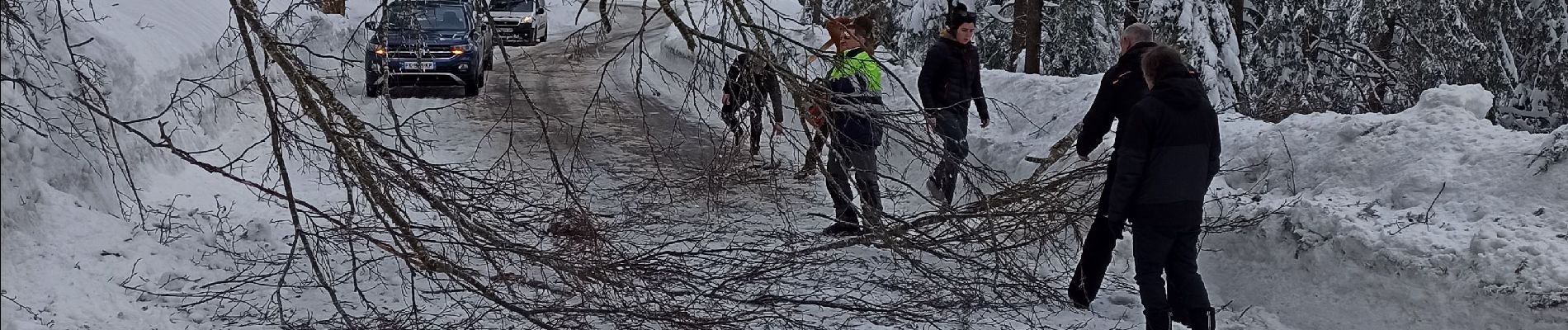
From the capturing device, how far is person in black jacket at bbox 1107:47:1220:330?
502cm

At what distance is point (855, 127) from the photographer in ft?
23.2

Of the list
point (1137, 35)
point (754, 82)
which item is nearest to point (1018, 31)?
point (1137, 35)

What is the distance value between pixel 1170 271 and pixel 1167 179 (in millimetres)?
519

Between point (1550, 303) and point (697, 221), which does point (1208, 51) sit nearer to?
point (697, 221)

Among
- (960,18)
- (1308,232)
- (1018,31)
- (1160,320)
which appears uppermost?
(960,18)

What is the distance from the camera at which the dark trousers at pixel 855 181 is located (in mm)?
5637

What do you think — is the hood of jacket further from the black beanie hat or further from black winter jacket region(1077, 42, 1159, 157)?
the black beanie hat

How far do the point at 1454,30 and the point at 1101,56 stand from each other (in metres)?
5.23

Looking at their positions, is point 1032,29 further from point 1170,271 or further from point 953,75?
point 1170,271

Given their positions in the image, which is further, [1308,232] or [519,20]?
[519,20]

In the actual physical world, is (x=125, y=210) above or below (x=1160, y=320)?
above

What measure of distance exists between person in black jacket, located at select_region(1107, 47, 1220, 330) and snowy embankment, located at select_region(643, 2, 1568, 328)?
0.75m

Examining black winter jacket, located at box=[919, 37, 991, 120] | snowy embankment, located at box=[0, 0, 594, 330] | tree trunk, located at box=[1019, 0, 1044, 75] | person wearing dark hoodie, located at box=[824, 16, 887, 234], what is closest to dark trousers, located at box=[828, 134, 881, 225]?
person wearing dark hoodie, located at box=[824, 16, 887, 234]

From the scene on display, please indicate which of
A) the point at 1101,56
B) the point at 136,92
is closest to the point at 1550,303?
the point at 136,92
